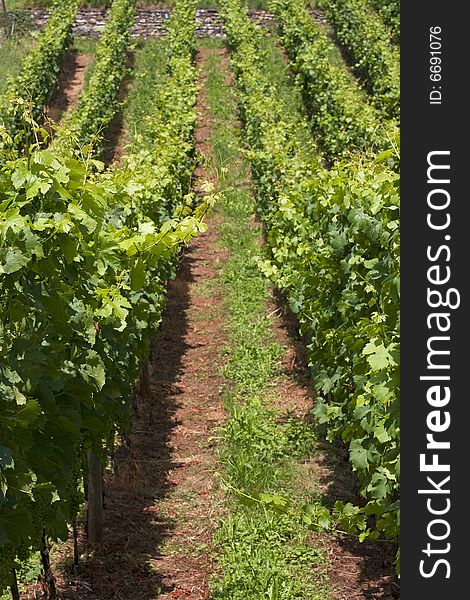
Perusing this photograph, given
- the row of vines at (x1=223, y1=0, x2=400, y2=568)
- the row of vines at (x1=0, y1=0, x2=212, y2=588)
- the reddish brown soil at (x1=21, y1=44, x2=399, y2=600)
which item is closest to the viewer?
the row of vines at (x1=0, y1=0, x2=212, y2=588)

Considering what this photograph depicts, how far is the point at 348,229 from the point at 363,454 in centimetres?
198

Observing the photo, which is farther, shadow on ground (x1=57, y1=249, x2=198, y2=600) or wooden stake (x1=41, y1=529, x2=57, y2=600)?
shadow on ground (x1=57, y1=249, x2=198, y2=600)

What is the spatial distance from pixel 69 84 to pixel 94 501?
1995 centimetres

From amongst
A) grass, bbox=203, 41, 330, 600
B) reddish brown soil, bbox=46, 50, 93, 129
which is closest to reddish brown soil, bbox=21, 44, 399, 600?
grass, bbox=203, 41, 330, 600

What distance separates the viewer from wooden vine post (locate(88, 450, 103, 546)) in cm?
668

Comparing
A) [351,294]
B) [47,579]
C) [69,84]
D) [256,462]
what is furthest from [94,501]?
[69,84]

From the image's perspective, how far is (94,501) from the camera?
22.0 ft

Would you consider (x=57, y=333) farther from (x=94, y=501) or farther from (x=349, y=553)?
(x=349, y=553)

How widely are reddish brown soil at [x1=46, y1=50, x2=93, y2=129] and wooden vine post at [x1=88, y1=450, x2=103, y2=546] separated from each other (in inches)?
641

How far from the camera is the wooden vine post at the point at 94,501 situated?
668 centimetres

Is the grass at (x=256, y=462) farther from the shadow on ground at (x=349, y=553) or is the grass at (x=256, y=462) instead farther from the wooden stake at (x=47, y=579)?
the wooden stake at (x=47, y=579)

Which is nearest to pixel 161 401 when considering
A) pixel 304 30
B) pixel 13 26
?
pixel 304 30

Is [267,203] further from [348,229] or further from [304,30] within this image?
[304,30]

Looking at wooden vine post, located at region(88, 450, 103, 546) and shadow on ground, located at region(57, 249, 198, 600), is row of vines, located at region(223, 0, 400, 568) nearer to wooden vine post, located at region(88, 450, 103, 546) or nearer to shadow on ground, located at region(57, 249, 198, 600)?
shadow on ground, located at region(57, 249, 198, 600)
